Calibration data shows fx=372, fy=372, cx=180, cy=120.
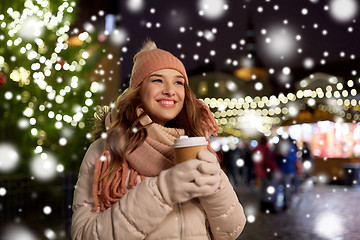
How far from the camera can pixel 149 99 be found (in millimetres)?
1835

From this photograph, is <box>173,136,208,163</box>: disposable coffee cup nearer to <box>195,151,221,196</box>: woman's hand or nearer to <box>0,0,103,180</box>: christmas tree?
<box>195,151,221,196</box>: woman's hand

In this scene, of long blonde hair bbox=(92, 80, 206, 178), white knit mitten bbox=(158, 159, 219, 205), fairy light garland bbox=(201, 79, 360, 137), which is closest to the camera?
white knit mitten bbox=(158, 159, 219, 205)

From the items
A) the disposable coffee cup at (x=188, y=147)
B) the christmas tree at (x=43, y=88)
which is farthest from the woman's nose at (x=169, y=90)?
the christmas tree at (x=43, y=88)

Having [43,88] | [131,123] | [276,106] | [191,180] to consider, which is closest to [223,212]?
[191,180]

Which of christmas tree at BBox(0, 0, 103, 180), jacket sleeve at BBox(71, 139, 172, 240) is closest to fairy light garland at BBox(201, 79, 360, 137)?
christmas tree at BBox(0, 0, 103, 180)

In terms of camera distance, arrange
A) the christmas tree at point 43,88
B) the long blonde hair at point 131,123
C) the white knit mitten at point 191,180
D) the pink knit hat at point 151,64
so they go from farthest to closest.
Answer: the christmas tree at point 43,88 < the pink knit hat at point 151,64 < the long blonde hair at point 131,123 < the white knit mitten at point 191,180

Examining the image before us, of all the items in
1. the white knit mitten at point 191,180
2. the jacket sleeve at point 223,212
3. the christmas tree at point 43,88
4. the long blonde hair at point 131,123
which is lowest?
the jacket sleeve at point 223,212

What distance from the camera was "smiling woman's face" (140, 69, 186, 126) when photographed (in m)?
1.83

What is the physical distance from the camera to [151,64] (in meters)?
1.87

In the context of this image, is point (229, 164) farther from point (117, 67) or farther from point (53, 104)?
point (53, 104)

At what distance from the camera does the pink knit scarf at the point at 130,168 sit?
1666 millimetres

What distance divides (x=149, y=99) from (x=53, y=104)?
6.22m

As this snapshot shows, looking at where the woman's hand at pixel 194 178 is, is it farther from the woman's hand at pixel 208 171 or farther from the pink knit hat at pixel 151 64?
the pink knit hat at pixel 151 64

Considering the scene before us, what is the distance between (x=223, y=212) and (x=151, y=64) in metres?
0.80
